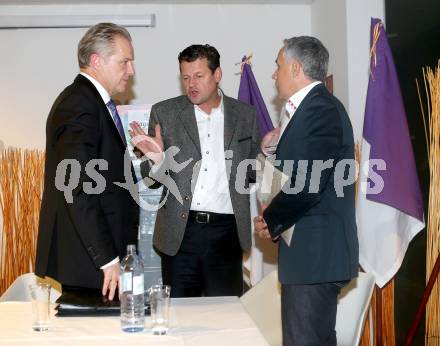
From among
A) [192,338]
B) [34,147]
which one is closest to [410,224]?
[192,338]

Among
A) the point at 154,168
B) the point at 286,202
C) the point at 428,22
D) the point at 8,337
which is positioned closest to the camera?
the point at 8,337

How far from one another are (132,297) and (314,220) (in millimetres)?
803

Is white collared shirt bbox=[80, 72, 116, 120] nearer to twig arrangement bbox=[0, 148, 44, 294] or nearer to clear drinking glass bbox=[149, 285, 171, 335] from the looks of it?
clear drinking glass bbox=[149, 285, 171, 335]

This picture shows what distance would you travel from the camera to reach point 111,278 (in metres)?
2.02

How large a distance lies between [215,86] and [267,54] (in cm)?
152

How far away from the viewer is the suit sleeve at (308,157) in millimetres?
2197

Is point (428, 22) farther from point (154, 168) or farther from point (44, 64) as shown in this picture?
point (44, 64)

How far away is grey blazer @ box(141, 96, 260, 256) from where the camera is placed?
302cm

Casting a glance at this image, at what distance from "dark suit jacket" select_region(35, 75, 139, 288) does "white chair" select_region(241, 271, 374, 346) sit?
945mm

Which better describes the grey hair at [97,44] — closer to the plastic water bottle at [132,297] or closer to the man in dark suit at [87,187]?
the man in dark suit at [87,187]

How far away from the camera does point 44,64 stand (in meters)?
4.48

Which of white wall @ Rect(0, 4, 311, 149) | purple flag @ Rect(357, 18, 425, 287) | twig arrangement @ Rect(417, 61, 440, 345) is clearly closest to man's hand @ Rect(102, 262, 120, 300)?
purple flag @ Rect(357, 18, 425, 287)

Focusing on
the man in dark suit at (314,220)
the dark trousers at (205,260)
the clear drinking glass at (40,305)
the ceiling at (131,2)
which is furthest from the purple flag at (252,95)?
the clear drinking glass at (40,305)

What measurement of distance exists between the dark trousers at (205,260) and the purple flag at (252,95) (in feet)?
4.03
